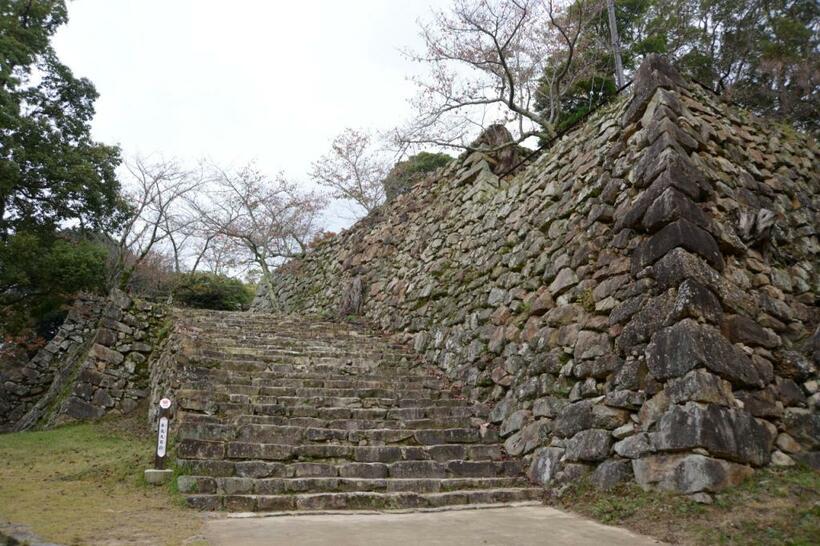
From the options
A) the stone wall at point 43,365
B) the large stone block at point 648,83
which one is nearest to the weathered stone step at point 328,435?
the large stone block at point 648,83

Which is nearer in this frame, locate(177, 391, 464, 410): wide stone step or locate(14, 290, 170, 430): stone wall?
locate(177, 391, 464, 410): wide stone step

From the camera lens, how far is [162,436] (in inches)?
182

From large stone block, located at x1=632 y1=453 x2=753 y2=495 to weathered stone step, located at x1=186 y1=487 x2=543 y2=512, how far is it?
1189 mm

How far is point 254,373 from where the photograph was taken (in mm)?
6660

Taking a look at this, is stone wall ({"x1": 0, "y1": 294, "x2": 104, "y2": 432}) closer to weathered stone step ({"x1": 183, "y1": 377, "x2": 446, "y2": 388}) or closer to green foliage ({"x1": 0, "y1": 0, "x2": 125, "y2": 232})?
green foliage ({"x1": 0, "y1": 0, "x2": 125, "y2": 232})

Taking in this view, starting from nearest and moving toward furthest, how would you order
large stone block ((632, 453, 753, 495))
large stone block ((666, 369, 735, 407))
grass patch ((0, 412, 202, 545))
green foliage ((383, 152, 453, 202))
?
grass patch ((0, 412, 202, 545)) < large stone block ((632, 453, 753, 495)) < large stone block ((666, 369, 735, 407)) < green foliage ((383, 152, 453, 202))

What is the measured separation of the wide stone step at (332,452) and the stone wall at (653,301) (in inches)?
20.2

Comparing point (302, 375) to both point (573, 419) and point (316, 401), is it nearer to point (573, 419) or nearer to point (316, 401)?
point (316, 401)

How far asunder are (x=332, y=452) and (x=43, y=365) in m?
10.1

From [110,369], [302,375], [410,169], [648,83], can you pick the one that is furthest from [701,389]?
[410,169]

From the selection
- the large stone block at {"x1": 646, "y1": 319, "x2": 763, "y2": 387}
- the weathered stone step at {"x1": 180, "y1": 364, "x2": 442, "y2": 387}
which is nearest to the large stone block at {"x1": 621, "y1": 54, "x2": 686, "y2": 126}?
the large stone block at {"x1": 646, "y1": 319, "x2": 763, "y2": 387}

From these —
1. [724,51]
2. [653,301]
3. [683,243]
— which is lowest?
[653,301]

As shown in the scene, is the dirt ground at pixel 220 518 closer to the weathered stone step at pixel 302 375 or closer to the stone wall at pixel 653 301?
the stone wall at pixel 653 301

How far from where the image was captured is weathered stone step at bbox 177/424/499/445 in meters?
4.93
